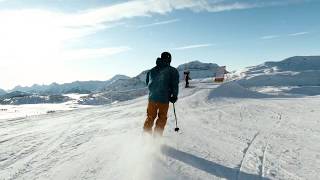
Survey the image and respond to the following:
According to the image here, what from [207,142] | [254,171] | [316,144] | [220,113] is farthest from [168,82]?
[220,113]

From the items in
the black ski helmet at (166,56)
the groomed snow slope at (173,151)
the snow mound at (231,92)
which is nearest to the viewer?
the groomed snow slope at (173,151)

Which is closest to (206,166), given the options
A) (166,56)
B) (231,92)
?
(166,56)

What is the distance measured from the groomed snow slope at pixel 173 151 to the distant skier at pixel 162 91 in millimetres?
505

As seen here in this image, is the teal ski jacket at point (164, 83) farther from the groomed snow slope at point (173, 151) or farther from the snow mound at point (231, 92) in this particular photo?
Answer: the snow mound at point (231, 92)

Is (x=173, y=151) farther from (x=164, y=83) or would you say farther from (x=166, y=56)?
(x=166, y=56)

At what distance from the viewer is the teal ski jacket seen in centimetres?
961

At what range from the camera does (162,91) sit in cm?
964

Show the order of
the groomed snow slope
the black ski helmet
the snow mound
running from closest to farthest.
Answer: the groomed snow slope
the black ski helmet
the snow mound

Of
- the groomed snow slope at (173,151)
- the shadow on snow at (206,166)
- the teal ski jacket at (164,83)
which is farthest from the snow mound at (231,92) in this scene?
the shadow on snow at (206,166)

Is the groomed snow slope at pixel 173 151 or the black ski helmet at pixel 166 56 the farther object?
the black ski helmet at pixel 166 56

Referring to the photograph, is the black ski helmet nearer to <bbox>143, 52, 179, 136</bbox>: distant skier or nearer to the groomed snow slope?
<bbox>143, 52, 179, 136</bbox>: distant skier

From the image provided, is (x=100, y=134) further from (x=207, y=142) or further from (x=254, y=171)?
(x=254, y=171)

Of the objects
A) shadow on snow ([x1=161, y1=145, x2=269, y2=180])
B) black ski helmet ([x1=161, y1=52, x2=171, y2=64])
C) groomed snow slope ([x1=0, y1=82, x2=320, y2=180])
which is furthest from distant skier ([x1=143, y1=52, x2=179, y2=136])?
shadow on snow ([x1=161, y1=145, x2=269, y2=180])

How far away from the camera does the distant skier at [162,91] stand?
31.6 ft
